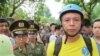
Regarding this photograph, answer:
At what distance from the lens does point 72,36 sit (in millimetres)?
3395

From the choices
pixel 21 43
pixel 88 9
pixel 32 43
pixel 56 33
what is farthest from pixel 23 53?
pixel 88 9

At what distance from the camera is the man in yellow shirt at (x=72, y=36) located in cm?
334

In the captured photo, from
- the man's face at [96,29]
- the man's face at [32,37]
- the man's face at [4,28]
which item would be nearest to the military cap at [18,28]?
the man's face at [4,28]

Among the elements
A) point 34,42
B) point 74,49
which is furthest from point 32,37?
point 74,49

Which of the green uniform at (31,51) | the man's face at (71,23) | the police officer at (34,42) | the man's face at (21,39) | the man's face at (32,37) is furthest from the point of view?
the man's face at (32,37)

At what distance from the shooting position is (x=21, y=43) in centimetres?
485

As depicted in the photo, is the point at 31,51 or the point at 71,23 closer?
the point at 71,23

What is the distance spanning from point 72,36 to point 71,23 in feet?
0.53

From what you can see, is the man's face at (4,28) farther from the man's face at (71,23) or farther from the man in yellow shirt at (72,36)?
the man's face at (71,23)

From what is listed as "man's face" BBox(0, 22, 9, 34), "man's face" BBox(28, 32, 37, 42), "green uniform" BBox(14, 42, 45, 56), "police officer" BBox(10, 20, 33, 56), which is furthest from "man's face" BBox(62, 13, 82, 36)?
"man's face" BBox(28, 32, 37, 42)

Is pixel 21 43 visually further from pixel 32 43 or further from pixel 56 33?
pixel 56 33

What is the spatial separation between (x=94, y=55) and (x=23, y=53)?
179 cm

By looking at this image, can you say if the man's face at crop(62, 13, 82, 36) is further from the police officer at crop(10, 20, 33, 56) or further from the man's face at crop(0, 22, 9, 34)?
the man's face at crop(0, 22, 9, 34)

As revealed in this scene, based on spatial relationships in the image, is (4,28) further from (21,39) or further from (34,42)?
(21,39)
